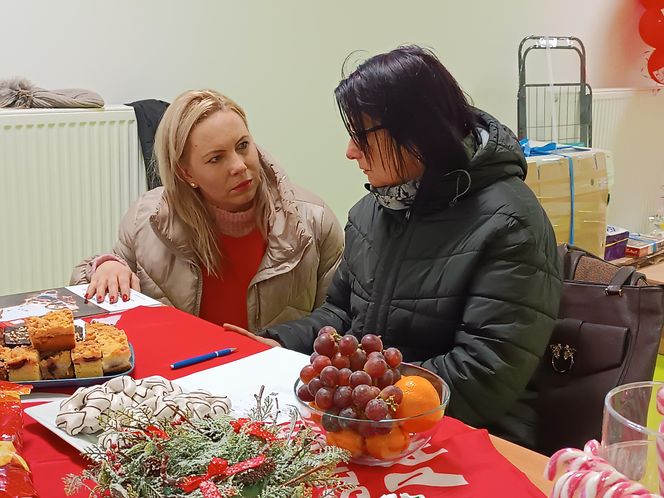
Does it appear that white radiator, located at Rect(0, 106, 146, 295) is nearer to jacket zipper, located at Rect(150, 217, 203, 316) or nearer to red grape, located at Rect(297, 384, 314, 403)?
jacket zipper, located at Rect(150, 217, 203, 316)

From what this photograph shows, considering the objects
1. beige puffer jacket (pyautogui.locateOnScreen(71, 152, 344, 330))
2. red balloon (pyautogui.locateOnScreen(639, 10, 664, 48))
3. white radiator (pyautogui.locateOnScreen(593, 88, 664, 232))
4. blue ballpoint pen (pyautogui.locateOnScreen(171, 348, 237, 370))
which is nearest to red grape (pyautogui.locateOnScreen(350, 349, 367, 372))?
blue ballpoint pen (pyautogui.locateOnScreen(171, 348, 237, 370))

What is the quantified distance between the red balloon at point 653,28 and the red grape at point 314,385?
487 cm

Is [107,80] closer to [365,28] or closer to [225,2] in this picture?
[225,2]

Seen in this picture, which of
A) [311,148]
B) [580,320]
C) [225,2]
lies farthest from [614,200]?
[580,320]

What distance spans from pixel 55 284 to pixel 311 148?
4.60ft

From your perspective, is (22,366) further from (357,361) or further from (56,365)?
(357,361)

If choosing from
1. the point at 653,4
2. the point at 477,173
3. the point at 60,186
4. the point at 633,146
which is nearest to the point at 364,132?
the point at 477,173

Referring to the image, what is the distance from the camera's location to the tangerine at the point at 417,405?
96 cm

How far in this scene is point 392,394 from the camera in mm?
951

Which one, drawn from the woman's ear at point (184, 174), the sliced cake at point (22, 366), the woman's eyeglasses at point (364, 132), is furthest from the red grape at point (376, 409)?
the woman's ear at point (184, 174)

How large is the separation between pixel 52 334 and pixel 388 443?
0.62 metres

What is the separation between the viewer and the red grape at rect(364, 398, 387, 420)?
36.5 inches

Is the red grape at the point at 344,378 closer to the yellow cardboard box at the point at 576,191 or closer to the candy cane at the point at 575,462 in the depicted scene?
the candy cane at the point at 575,462

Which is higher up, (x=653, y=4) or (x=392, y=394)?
(x=653, y=4)
